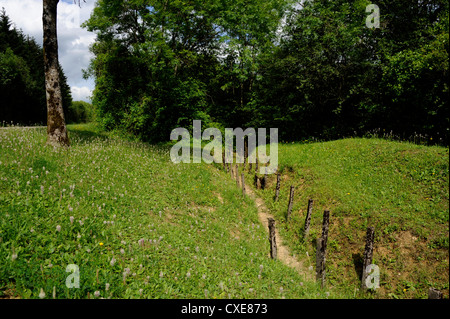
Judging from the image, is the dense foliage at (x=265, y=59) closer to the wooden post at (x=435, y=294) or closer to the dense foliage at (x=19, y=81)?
the wooden post at (x=435, y=294)

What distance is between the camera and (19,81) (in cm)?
3922

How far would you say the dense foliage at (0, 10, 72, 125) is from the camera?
36938 mm

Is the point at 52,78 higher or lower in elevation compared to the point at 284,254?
higher

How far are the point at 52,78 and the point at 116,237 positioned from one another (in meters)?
9.68

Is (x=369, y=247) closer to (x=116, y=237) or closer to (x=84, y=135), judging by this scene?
(x=116, y=237)

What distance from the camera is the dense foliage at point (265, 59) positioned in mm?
19406

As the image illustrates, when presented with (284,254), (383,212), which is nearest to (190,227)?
(284,254)

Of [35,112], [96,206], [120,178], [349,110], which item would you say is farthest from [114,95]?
[35,112]

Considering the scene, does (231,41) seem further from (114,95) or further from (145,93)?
(114,95)

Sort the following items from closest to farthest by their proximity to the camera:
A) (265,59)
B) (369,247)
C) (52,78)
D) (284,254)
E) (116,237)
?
(116,237) → (369,247) → (284,254) → (52,78) → (265,59)

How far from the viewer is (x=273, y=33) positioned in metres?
30.3

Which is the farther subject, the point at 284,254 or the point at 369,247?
the point at 284,254

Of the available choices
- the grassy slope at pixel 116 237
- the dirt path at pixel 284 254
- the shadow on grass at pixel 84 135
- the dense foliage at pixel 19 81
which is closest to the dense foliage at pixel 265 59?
the shadow on grass at pixel 84 135
